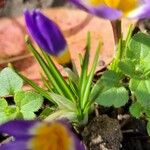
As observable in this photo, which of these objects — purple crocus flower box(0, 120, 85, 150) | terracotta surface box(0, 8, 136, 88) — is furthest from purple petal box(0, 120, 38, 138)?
terracotta surface box(0, 8, 136, 88)

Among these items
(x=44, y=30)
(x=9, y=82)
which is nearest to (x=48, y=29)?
(x=44, y=30)

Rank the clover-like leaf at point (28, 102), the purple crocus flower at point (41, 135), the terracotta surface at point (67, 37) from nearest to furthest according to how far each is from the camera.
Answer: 1. the purple crocus flower at point (41, 135)
2. the clover-like leaf at point (28, 102)
3. the terracotta surface at point (67, 37)

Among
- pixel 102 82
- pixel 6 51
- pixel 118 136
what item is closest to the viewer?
pixel 102 82

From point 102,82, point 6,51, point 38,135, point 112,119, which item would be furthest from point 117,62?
point 6,51

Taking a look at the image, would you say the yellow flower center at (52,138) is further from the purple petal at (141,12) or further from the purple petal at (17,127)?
the purple petal at (141,12)

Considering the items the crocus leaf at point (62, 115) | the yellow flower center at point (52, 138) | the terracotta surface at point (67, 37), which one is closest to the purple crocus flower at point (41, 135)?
the yellow flower center at point (52, 138)

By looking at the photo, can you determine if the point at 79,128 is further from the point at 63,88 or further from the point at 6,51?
the point at 6,51

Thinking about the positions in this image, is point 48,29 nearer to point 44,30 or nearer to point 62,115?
point 44,30
